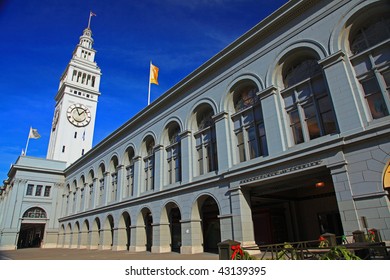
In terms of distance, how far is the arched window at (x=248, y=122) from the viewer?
1805cm

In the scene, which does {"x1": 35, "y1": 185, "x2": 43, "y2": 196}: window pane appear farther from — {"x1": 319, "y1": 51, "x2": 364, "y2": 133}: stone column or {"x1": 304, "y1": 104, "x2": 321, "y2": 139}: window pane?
{"x1": 319, "y1": 51, "x2": 364, "y2": 133}: stone column

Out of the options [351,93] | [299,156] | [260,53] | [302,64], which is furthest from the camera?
[260,53]

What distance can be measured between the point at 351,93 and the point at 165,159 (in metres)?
16.8

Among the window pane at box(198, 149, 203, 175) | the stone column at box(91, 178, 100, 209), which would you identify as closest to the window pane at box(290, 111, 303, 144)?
the window pane at box(198, 149, 203, 175)

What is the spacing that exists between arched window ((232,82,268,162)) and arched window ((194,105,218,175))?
2.46m

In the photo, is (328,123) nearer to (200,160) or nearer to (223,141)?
(223,141)

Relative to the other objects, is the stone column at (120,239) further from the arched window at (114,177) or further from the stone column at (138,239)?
the arched window at (114,177)

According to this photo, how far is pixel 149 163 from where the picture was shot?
2786cm

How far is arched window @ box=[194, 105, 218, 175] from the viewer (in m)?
21.2

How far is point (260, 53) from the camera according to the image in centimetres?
1841

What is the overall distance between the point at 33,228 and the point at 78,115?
86.3 ft

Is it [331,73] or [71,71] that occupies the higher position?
[71,71]
